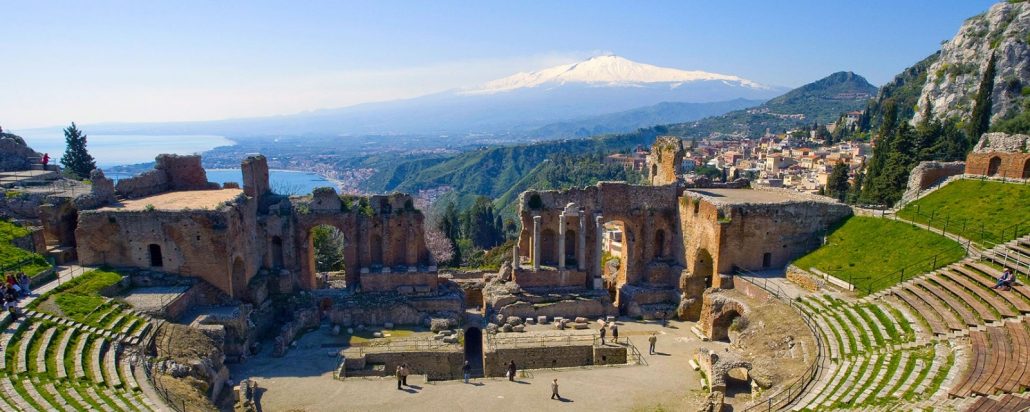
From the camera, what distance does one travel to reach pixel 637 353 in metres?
24.6

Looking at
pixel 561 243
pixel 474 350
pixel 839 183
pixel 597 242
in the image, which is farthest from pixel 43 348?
pixel 839 183

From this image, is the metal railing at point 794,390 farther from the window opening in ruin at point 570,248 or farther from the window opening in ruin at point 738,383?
the window opening in ruin at point 570,248

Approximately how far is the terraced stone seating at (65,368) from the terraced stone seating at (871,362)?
59.9ft

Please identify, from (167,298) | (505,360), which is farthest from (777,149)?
(167,298)

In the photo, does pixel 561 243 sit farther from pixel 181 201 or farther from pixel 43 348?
pixel 43 348

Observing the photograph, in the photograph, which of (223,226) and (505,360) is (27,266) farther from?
(505,360)

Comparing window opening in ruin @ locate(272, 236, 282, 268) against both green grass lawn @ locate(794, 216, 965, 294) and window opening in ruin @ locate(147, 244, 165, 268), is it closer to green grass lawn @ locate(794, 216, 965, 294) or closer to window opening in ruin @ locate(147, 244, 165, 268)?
window opening in ruin @ locate(147, 244, 165, 268)

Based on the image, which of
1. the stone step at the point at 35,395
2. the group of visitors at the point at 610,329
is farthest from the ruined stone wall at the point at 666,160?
the stone step at the point at 35,395

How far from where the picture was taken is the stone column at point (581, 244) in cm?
3033

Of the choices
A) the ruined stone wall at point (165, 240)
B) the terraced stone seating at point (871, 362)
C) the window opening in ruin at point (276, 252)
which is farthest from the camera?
the window opening in ruin at point (276, 252)

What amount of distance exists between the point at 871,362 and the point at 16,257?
29.9m

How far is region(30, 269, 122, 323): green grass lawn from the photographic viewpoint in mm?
19578

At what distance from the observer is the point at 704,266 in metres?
29.8

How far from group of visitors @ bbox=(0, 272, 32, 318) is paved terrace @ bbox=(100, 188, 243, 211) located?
5.03m
